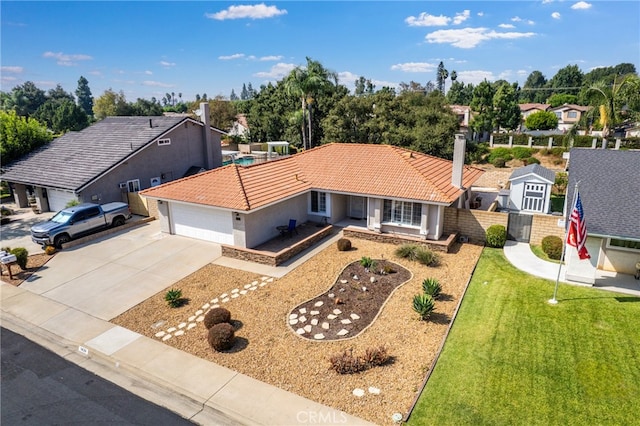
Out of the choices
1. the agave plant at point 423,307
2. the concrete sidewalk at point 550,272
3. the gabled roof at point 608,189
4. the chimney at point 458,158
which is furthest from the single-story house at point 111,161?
the gabled roof at point 608,189

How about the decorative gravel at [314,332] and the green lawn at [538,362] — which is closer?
the green lawn at [538,362]

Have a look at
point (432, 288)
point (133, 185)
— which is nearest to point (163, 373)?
point (432, 288)

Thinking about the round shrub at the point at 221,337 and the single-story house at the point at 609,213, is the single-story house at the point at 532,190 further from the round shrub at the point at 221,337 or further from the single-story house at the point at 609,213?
the round shrub at the point at 221,337

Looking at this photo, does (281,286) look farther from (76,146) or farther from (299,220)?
(76,146)

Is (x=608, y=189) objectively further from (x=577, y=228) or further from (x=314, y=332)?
(x=314, y=332)

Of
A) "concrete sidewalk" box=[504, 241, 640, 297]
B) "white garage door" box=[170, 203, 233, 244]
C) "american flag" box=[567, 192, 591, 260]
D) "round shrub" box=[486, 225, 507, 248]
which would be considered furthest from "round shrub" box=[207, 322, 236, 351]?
"round shrub" box=[486, 225, 507, 248]

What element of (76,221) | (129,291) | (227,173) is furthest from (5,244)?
(227,173)
